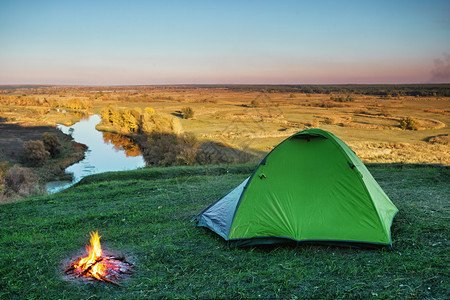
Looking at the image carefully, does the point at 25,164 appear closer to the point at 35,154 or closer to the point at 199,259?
the point at 35,154

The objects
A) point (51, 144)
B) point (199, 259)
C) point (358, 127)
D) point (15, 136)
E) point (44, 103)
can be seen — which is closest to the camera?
point (199, 259)

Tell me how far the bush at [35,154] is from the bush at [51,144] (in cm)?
256

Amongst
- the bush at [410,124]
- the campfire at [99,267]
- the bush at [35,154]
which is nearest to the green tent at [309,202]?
the campfire at [99,267]

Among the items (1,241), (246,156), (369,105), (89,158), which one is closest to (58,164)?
(89,158)

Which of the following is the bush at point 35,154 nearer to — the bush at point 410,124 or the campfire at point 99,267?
the campfire at point 99,267

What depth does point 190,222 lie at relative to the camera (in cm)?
808

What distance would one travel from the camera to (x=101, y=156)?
4022cm

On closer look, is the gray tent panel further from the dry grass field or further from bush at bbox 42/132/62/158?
bush at bbox 42/132/62/158

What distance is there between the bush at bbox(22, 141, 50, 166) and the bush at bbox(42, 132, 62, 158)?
2558mm

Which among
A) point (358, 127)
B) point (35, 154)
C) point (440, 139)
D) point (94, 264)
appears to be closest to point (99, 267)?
point (94, 264)

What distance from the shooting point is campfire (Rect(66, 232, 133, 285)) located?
17.2ft

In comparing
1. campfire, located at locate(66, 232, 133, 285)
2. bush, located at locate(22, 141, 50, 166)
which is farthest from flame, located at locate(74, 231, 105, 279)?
bush, located at locate(22, 141, 50, 166)

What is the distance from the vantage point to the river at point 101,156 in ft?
101

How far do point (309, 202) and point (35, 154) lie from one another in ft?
115
